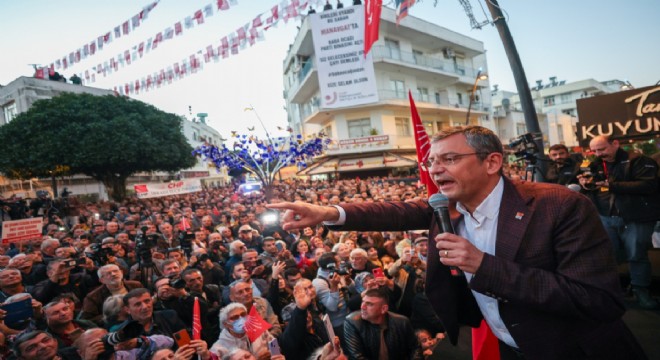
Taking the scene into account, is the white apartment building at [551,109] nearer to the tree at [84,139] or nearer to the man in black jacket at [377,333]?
the tree at [84,139]

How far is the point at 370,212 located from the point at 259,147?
417 inches

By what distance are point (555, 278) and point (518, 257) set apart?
17cm

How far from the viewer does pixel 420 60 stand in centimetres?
3012

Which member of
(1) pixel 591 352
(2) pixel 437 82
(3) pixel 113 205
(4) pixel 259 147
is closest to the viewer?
(1) pixel 591 352

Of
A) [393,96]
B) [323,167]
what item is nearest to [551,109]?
[393,96]

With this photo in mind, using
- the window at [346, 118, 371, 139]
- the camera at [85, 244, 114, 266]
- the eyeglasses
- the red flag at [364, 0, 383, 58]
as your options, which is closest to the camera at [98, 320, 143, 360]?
the eyeglasses

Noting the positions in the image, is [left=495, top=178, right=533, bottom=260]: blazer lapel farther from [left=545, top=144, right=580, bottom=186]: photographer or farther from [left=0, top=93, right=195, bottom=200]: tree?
[left=0, top=93, right=195, bottom=200]: tree

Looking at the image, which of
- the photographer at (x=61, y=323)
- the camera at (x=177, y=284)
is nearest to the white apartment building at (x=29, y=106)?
the camera at (x=177, y=284)

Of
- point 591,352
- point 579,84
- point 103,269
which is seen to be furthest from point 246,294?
point 579,84

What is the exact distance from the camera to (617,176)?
3953 mm

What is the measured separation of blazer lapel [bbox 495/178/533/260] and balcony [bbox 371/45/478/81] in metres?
25.8

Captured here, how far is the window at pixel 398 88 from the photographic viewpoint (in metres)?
27.8

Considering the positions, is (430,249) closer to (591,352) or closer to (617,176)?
(591,352)

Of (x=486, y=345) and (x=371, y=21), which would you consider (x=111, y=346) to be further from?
(x=371, y=21)
